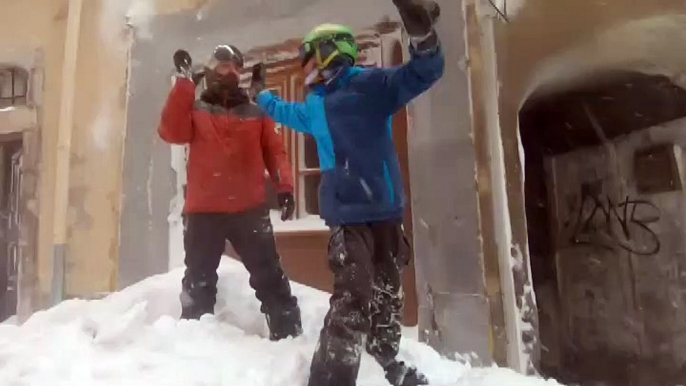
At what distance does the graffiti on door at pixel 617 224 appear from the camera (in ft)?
7.63

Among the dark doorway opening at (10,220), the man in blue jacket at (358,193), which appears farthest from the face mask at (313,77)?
the dark doorway opening at (10,220)

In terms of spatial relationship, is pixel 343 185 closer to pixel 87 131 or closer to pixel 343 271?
pixel 343 271

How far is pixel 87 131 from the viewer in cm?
228

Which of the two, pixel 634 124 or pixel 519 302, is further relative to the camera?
pixel 634 124

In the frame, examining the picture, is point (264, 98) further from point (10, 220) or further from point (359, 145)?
point (10, 220)

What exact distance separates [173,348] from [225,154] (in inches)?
18.5

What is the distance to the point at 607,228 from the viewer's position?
2.53 meters

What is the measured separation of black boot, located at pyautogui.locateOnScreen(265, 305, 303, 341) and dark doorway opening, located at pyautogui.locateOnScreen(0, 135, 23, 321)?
4.40 feet

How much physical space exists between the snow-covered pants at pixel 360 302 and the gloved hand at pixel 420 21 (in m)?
0.34

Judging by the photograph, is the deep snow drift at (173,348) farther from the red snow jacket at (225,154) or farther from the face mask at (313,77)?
the face mask at (313,77)

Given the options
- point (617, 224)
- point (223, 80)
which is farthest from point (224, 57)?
point (617, 224)

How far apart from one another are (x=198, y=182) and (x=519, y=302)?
882mm

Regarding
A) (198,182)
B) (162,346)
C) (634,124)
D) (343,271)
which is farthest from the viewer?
(634,124)

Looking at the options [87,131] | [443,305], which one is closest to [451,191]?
[443,305]
